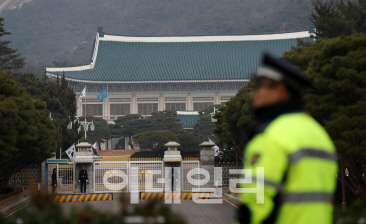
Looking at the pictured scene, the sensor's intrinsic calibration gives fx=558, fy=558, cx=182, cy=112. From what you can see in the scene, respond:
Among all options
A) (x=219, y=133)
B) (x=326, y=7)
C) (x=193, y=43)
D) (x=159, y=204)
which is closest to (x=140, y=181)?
(x=219, y=133)

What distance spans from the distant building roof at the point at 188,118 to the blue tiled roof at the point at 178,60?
5224 mm

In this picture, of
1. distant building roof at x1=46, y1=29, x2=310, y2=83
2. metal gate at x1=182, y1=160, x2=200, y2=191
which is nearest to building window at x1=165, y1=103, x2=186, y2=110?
distant building roof at x1=46, y1=29, x2=310, y2=83

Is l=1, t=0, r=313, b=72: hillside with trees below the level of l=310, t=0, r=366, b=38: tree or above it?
above

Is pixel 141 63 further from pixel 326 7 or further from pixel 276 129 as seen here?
pixel 276 129

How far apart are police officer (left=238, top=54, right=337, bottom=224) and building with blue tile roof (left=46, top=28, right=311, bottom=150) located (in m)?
67.2

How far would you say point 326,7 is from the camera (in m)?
30.6

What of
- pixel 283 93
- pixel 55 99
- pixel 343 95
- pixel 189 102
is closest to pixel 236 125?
pixel 343 95

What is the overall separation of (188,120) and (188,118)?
1.28 feet

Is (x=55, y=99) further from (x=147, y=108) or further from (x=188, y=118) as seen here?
(x=147, y=108)

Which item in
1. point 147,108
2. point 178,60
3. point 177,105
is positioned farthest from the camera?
point 178,60

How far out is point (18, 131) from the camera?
1912 centimetres

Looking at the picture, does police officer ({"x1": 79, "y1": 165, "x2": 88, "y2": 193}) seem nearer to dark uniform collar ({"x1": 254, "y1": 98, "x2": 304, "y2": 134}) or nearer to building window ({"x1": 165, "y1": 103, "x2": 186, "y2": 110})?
dark uniform collar ({"x1": 254, "y1": 98, "x2": 304, "y2": 134})

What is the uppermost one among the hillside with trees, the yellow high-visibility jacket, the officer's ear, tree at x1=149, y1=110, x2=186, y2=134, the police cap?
the hillside with trees

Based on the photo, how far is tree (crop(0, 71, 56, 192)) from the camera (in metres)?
17.3
